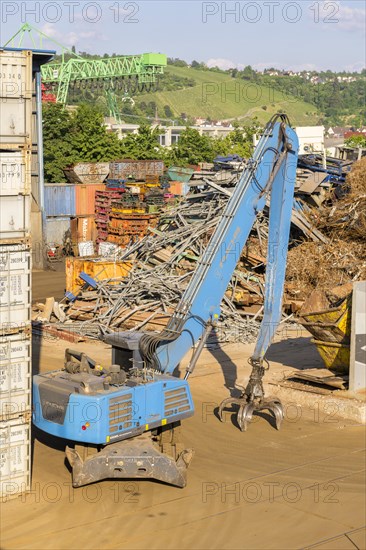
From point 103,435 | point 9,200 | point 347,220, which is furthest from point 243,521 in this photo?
point 347,220

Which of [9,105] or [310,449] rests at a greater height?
[9,105]

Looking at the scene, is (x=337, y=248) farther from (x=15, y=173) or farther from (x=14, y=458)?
(x=14, y=458)

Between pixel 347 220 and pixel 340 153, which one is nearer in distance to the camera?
pixel 347 220

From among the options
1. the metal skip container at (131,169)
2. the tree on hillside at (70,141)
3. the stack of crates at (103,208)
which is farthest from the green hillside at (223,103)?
the stack of crates at (103,208)

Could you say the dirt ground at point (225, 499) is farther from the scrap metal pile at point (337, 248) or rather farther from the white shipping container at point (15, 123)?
the scrap metal pile at point (337, 248)

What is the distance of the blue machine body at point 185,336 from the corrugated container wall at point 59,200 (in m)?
21.7

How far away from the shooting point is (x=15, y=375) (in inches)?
465

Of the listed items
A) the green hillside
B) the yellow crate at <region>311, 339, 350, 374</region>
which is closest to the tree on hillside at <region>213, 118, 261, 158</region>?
the yellow crate at <region>311, 339, 350, 374</region>

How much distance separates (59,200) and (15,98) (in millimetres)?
24469

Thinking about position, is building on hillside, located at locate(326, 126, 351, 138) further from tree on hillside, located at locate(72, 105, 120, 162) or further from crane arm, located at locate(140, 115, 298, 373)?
crane arm, located at locate(140, 115, 298, 373)

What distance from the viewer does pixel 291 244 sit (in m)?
25.8

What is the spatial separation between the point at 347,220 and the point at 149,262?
5.80 metres

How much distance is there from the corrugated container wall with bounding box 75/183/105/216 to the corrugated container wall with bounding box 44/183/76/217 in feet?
0.71

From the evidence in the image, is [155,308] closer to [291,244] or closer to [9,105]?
[291,244]
